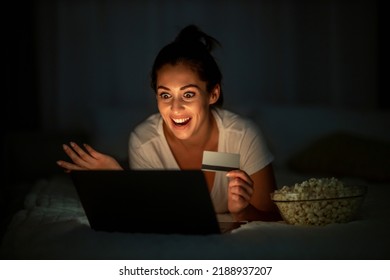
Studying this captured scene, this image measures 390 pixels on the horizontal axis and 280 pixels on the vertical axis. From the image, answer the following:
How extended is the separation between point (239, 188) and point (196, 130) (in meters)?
0.37

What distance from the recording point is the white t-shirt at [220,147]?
1.72 metres

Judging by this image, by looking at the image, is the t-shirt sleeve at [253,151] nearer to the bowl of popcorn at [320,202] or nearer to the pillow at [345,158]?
the bowl of popcorn at [320,202]

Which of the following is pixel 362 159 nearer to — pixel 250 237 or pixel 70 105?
pixel 250 237

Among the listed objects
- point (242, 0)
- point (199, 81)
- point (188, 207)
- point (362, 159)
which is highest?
point (242, 0)

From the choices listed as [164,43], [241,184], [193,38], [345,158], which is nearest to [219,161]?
[241,184]

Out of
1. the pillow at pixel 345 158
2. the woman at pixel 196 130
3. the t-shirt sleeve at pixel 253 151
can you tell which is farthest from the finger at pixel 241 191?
the pillow at pixel 345 158

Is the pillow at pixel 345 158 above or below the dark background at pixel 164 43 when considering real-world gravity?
below

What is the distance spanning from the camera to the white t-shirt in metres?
1.72

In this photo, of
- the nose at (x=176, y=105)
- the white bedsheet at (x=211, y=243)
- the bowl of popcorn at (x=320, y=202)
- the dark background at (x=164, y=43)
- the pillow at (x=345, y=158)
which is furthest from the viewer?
the dark background at (x=164, y=43)

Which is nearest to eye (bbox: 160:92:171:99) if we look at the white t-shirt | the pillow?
the white t-shirt

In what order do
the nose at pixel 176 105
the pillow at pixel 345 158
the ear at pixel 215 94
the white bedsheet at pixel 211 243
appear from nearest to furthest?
the white bedsheet at pixel 211 243, the nose at pixel 176 105, the ear at pixel 215 94, the pillow at pixel 345 158

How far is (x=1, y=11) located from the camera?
3.01m

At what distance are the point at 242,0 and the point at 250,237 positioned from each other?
2.18 metres

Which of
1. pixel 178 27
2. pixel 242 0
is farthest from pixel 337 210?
pixel 242 0
